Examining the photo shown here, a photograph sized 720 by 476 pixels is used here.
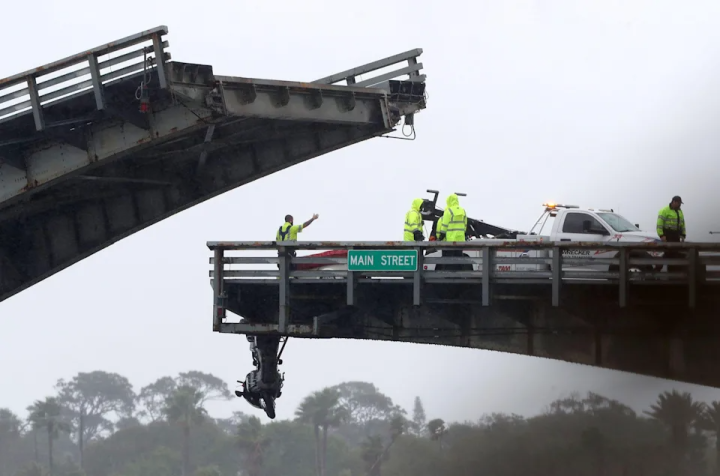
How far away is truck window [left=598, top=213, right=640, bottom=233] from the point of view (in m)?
22.7

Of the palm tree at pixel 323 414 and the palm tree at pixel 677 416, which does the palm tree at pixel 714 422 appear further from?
the palm tree at pixel 323 414

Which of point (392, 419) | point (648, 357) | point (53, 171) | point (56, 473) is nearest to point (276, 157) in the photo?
point (53, 171)

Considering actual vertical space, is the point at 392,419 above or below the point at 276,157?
below

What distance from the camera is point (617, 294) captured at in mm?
19547

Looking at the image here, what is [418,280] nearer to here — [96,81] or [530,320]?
[530,320]

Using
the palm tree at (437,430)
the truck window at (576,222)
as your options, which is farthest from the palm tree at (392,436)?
the truck window at (576,222)

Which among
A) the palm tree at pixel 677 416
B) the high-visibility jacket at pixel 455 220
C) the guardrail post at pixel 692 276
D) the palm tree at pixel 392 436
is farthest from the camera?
the palm tree at pixel 392 436

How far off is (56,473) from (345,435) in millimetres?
14572

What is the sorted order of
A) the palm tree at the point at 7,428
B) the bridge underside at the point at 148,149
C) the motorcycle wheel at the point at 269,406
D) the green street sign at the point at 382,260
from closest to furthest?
the green street sign at the point at 382,260, the bridge underside at the point at 148,149, the motorcycle wheel at the point at 269,406, the palm tree at the point at 7,428

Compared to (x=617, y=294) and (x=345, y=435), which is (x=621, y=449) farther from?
(x=345, y=435)

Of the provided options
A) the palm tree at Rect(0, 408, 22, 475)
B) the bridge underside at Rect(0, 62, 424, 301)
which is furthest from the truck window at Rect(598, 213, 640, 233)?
the palm tree at Rect(0, 408, 22, 475)

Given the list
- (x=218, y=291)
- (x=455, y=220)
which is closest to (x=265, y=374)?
(x=218, y=291)

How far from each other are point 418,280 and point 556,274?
2381 millimetres

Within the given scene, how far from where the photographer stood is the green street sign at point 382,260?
20.5 metres
